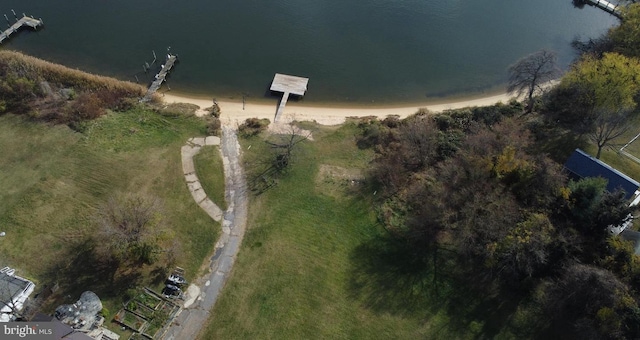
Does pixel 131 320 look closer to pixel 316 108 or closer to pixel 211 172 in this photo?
pixel 211 172

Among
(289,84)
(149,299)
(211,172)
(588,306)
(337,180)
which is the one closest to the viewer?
(588,306)

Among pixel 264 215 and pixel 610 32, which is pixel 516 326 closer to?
pixel 264 215

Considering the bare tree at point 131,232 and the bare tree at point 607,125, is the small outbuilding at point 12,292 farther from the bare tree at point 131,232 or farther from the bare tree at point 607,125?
the bare tree at point 607,125

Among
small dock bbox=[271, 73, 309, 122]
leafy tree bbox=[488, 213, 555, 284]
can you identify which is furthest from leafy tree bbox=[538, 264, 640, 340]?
small dock bbox=[271, 73, 309, 122]

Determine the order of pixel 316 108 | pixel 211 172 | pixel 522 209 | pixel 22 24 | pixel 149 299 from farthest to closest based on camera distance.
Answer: pixel 22 24 < pixel 316 108 < pixel 211 172 < pixel 522 209 < pixel 149 299

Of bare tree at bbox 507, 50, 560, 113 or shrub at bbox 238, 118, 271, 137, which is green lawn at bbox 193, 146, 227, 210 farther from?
bare tree at bbox 507, 50, 560, 113

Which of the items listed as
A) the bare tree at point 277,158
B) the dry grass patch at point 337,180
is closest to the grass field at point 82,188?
the bare tree at point 277,158

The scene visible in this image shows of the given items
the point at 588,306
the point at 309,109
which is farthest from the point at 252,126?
the point at 588,306
